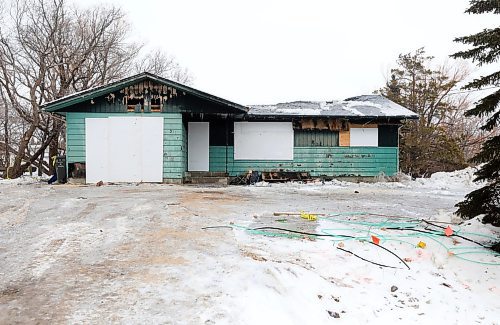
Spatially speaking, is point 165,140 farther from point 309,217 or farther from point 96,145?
point 309,217

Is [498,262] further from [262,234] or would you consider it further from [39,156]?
[39,156]

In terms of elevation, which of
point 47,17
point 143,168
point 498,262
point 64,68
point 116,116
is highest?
point 47,17

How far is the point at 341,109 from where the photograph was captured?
1546 cm

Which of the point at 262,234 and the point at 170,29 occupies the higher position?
the point at 170,29

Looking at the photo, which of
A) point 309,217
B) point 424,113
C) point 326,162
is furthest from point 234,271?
point 424,113

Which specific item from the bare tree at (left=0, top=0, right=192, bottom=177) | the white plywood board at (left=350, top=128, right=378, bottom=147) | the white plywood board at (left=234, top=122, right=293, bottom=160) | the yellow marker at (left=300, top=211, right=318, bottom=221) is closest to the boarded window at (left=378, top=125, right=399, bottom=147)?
the white plywood board at (left=350, top=128, right=378, bottom=147)

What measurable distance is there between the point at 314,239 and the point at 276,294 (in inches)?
74.3

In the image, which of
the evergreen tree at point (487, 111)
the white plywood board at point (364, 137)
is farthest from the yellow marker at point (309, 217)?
the white plywood board at point (364, 137)

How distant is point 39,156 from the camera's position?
22.4 metres

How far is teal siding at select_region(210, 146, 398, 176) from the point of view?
48.4ft

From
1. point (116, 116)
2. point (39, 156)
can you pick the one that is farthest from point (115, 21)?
point (116, 116)

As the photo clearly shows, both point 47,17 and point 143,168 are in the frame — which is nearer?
point 143,168

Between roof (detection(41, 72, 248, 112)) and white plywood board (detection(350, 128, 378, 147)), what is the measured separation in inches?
200

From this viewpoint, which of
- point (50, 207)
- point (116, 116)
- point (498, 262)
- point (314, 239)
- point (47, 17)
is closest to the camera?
point (498, 262)
